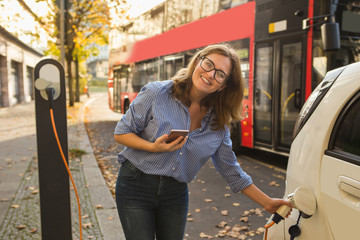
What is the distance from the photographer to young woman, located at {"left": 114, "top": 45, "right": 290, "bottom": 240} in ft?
7.03

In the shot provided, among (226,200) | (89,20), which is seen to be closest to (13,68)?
(89,20)

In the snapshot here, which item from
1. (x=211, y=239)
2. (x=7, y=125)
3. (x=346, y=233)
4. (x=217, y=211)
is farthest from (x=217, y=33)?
(x=7, y=125)

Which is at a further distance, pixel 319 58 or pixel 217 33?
pixel 217 33

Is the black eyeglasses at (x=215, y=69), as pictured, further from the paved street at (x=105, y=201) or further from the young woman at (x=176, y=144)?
the paved street at (x=105, y=201)

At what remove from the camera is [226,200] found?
5.61 metres

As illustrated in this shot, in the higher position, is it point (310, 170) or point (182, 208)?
point (310, 170)

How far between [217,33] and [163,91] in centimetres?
710

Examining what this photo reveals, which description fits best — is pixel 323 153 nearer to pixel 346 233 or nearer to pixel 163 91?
pixel 346 233

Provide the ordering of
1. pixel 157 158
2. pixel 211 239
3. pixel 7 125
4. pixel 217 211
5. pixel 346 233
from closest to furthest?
1. pixel 346 233
2. pixel 157 158
3. pixel 211 239
4. pixel 217 211
5. pixel 7 125

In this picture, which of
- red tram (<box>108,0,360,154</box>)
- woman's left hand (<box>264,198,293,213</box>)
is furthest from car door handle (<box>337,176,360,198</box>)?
red tram (<box>108,0,360,154</box>)

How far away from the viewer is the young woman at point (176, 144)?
2143 mm

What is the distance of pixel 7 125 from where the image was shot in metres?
14.6

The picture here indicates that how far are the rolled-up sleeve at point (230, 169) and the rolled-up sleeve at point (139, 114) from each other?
20.1 inches

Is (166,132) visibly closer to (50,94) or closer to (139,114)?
(139,114)
